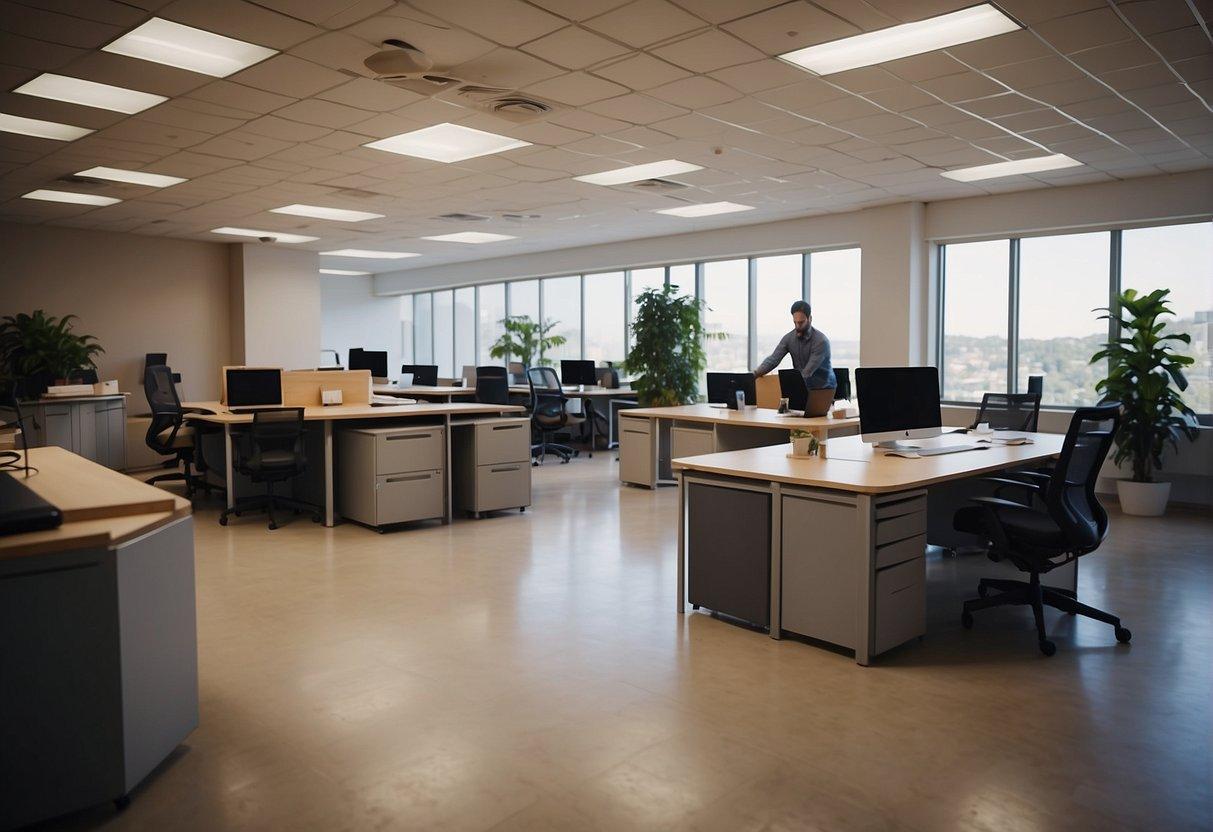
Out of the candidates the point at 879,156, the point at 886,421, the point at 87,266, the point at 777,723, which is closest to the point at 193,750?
the point at 777,723

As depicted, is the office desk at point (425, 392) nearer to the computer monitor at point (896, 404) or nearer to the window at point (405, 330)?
the window at point (405, 330)

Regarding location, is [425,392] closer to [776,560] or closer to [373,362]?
[373,362]

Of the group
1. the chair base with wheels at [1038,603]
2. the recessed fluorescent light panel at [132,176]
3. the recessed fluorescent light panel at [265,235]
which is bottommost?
the chair base with wheels at [1038,603]

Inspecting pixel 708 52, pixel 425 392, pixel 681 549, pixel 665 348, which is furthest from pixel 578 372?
pixel 681 549

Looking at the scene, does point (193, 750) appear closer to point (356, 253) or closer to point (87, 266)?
point (87, 266)

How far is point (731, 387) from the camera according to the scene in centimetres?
817

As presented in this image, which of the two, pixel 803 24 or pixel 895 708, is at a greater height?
pixel 803 24

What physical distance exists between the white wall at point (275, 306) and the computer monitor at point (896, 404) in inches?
435

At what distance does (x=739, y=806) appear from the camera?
2.49 metres

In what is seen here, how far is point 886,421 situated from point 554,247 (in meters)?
9.85

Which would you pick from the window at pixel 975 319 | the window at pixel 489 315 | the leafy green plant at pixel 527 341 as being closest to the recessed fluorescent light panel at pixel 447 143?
the window at pixel 975 319

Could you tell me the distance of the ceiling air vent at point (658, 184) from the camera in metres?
8.42

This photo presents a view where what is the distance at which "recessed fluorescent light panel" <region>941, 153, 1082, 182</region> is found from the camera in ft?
24.7

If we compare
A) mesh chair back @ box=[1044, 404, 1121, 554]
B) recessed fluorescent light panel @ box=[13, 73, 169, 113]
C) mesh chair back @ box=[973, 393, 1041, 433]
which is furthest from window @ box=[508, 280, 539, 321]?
mesh chair back @ box=[1044, 404, 1121, 554]
